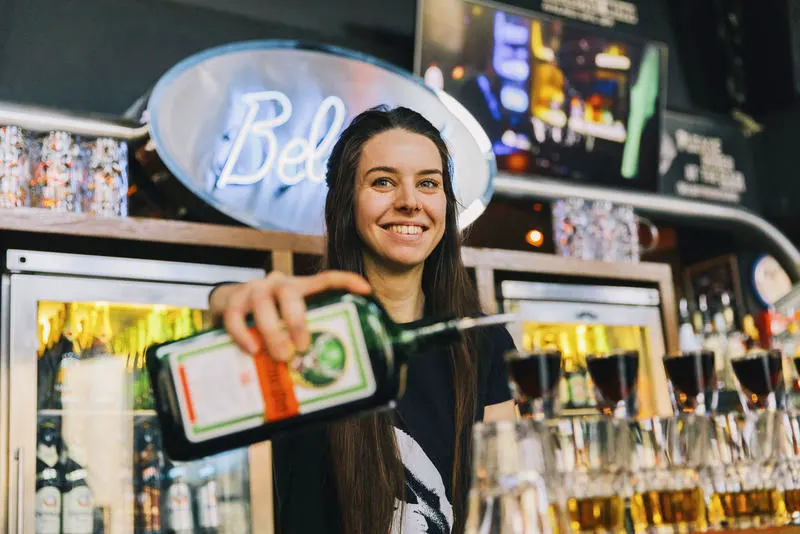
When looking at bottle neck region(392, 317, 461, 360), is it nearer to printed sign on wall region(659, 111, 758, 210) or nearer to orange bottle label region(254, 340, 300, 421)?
orange bottle label region(254, 340, 300, 421)

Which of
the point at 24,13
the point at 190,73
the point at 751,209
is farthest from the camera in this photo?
the point at 751,209

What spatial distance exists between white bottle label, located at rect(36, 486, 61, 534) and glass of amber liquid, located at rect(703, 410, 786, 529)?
186 cm

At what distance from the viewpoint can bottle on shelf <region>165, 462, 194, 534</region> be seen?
264cm

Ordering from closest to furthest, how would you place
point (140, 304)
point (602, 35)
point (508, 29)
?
point (140, 304) < point (508, 29) < point (602, 35)

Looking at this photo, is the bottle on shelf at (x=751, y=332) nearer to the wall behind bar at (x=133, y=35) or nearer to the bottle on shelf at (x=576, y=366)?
the bottle on shelf at (x=576, y=366)

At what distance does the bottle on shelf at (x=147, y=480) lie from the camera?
2.60 meters

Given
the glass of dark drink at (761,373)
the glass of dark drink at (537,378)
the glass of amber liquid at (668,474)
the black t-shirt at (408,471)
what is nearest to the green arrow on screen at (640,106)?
the black t-shirt at (408,471)

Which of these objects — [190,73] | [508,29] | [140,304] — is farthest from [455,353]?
[508,29]

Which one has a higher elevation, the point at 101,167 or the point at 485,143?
the point at 485,143

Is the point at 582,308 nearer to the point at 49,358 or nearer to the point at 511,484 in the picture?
the point at 49,358

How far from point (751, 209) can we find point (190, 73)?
10.9 ft

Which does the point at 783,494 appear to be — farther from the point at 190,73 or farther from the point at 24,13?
the point at 24,13

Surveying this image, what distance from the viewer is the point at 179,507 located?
8.71ft

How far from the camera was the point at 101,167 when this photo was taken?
2.58m
